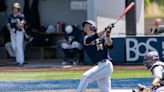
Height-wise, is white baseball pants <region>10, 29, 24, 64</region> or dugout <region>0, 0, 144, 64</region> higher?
dugout <region>0, 0, 144, 64</region>

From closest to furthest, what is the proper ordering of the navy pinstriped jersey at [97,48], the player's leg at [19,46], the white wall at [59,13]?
1. the navy pinstriped jersey at [97,48]
2. the player's leg at [19,46]
3. the white wall at [59,13]

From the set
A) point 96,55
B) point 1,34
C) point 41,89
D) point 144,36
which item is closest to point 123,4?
point 144,36

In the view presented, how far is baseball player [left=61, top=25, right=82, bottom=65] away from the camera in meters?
19.3

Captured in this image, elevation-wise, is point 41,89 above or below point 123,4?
below

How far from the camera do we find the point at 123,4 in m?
20.1

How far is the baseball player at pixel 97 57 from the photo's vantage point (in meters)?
10.9

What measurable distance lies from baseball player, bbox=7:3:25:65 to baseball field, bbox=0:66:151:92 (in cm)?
58

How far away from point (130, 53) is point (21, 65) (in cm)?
368

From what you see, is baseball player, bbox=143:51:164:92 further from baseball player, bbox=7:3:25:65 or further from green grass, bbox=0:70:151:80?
baseball player, bbox=7:3:25:65

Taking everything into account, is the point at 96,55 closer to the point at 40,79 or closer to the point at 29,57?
the point at 40,79

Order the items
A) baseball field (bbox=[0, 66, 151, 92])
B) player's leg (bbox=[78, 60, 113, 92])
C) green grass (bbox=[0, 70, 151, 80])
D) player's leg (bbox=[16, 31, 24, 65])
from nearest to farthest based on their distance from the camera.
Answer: player's leg (bbox=[78, 60, 113, 92]) → baseball field (bbox=[0, 66, 151, 92]) → green grass (bbox=[0, 70, 151, 80]) → player's leg (bbox=[16, 31, 24, 65])

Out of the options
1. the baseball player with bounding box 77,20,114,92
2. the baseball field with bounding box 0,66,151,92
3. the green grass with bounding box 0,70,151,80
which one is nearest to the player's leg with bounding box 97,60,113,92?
the baseball player with bounding box 77,20,114,92

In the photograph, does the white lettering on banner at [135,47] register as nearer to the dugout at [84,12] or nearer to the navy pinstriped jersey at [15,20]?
the dugout at [84,12]

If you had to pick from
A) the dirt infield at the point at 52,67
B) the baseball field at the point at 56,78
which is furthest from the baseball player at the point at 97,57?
the dirt infield at the point at 52,67
